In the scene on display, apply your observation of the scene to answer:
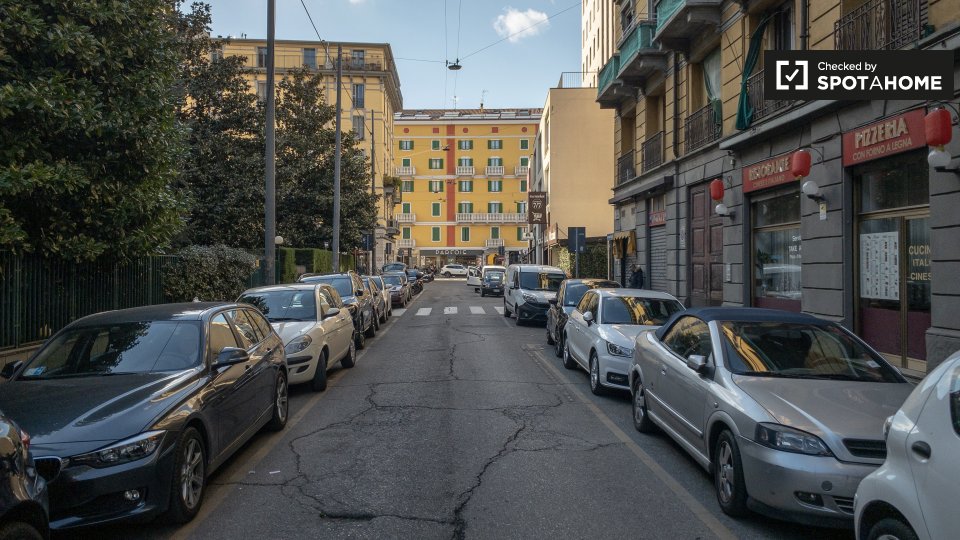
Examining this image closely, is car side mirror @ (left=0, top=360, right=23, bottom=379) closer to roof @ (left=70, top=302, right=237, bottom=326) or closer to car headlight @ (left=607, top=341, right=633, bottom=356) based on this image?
roof @ (left=70, top=302, right=237, bottom=326)

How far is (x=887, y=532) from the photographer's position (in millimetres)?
3355

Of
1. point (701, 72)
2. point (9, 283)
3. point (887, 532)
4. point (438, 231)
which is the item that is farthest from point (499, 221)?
point (887, 532)

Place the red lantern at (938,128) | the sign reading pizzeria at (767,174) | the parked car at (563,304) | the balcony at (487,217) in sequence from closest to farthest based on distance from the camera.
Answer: the red lantern at (938,128) → the sign reading pizzeria at (767,174) → the parked car at (563,304) → the balcony at (487,217)

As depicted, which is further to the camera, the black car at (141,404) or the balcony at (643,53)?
the balcony at (643,53)

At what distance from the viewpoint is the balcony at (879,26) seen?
9844mm

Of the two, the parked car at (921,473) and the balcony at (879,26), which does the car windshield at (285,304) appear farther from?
the balcony at (879,26)

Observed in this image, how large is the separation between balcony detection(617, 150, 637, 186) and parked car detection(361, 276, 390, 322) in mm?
10070

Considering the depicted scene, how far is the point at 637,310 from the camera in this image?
34.8 feet

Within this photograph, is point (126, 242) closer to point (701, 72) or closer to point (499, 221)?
point (701, 72)

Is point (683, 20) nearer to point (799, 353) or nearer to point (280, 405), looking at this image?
point (799, 353)

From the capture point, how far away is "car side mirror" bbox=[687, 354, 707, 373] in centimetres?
564

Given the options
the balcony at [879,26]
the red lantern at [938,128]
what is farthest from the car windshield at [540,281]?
the red lantern at [938,128]

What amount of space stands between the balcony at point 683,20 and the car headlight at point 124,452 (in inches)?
629

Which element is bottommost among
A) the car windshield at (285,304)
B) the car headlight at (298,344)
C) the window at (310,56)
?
the car headlight at (298,344)
